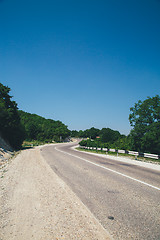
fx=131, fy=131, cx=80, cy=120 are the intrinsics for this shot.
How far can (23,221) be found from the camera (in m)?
3.23

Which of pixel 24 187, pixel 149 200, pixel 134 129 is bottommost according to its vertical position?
pixel 24 187

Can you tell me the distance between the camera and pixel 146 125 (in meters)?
18.6

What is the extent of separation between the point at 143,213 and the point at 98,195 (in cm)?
160

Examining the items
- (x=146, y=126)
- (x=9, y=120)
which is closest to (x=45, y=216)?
(x=146, y=126)

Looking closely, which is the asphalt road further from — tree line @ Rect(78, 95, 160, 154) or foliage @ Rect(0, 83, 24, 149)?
foliage @ Rect(0, 83, 24, 149)

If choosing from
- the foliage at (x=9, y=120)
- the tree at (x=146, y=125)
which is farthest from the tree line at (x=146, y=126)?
the foliage at (x=9, y=120)

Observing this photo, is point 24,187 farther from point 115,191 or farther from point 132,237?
point 132,237

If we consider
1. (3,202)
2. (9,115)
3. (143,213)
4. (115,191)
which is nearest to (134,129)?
(115,191)

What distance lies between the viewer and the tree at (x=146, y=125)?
17125 mm

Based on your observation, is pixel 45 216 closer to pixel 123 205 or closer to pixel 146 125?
pixel 123 205

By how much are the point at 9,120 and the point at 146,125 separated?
24.2 meters

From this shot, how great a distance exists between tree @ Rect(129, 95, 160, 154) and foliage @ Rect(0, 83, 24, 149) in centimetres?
2204

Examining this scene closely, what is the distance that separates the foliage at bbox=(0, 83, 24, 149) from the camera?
2436 cm

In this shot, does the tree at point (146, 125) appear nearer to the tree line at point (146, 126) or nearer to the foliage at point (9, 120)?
the tree line at point (146, 126)
